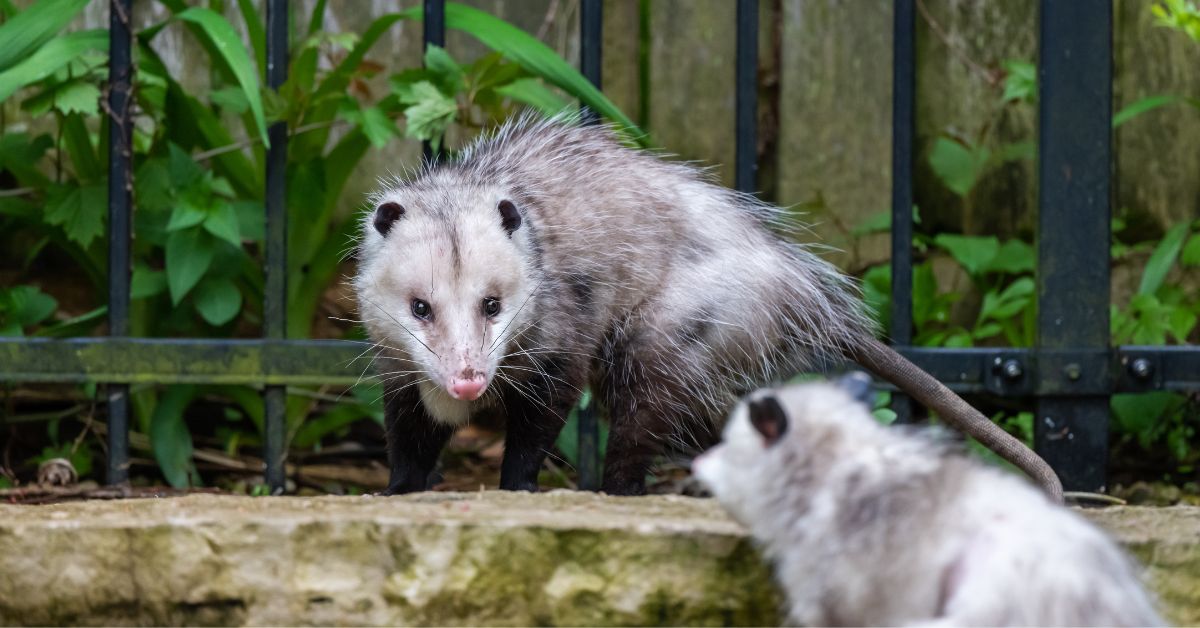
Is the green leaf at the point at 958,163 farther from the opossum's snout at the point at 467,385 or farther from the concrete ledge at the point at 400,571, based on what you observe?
the concrete ledge at the point at 400,571

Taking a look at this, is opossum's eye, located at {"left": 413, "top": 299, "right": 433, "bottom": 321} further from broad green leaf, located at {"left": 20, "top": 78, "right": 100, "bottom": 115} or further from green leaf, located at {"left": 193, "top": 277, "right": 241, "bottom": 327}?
broad green leaf, located at {"left": 20, "top": 78, "right": 100, "bottom": 115}

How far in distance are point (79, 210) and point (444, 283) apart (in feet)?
3.85

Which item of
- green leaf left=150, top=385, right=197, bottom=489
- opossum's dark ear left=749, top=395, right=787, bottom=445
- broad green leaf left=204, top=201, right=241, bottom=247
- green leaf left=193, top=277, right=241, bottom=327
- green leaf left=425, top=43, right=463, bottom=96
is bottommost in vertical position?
green leaf left=150, top=385, right=197, bottom=489

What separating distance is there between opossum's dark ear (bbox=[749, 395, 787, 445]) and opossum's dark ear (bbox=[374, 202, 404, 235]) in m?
1.41

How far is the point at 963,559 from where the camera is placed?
1566 mm

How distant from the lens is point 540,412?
297 cm

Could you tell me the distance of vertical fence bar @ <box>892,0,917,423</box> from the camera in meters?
3.31

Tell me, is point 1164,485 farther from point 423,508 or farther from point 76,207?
point 76,207

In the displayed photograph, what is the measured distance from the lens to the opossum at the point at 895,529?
4.99 ft

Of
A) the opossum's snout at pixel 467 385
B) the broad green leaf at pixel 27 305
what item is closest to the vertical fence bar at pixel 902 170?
the opossum's snout at pixel 467 385

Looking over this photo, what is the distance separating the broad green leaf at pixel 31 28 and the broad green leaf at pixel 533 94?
0.92m

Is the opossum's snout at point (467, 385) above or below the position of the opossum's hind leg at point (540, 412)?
above

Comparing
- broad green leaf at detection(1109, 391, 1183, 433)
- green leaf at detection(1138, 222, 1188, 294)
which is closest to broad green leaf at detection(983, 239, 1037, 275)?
green leaf at detection(1138, 222, 1188, 294)

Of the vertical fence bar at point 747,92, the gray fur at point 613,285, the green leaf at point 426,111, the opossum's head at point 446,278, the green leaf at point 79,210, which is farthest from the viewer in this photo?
the green leaf at point 79,210
